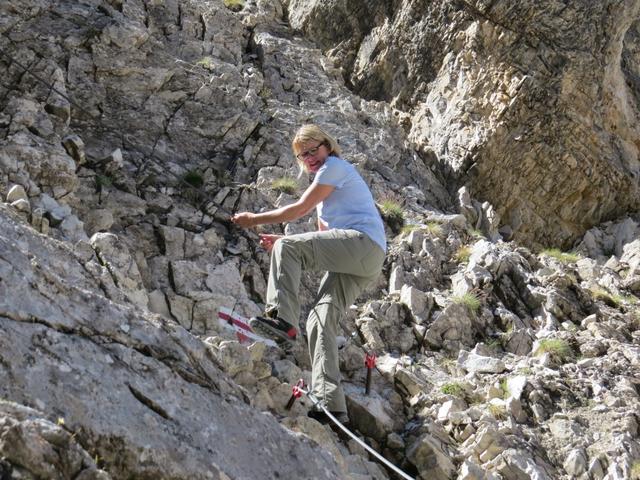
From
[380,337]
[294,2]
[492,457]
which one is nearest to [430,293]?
[380,337]

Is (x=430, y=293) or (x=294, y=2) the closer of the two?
(x=430, y=293)

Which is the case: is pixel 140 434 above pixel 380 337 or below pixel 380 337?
above

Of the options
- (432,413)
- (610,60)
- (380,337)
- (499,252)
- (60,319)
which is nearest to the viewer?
(60,319)

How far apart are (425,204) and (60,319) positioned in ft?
30.8

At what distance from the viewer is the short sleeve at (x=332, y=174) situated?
22.1ft

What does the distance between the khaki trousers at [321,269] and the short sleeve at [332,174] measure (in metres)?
0.45

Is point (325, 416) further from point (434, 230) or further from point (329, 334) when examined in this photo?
point (434, 230)

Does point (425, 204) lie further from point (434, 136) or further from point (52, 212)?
point (52, 212)

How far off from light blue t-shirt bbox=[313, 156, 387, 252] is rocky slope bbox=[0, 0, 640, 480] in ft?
4.73

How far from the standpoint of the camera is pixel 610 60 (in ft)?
50.2

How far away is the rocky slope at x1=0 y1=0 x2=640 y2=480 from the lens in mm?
4613

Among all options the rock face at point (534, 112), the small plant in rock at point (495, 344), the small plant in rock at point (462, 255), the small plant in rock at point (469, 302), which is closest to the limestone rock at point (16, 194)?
the small plant in rock at point (469, 302)

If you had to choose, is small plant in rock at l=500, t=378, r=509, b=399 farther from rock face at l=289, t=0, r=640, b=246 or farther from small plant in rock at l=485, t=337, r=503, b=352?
rock face at l=289, t=0, r=640, b=246

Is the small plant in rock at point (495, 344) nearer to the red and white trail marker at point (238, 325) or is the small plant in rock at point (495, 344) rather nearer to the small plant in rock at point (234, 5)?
the red and white trail marker at point (238, 325)
